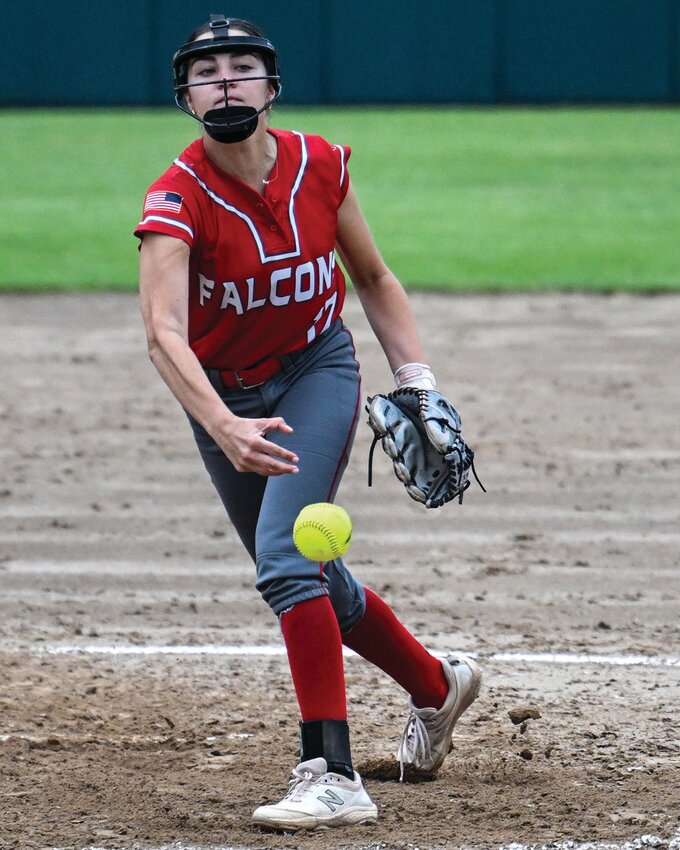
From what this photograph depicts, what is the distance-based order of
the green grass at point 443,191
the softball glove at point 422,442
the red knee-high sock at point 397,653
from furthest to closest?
the green grass at point 443,191 < the red knee-high sock at point 397,653 < the softball glove at point 422,442

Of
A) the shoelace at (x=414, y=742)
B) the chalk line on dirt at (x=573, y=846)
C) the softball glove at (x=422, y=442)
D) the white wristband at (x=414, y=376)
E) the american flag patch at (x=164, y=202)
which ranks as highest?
the american flag patch at (x=164, y=202)

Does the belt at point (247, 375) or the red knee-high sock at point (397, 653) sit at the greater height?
the belt at point (247, 375)

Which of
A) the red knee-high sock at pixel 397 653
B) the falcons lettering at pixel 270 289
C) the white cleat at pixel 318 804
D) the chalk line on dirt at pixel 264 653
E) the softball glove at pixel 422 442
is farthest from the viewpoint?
the chalk line on dirt at pixel 264 653

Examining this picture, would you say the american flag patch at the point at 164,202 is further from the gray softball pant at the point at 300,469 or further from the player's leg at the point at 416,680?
the player's leg at the point at 416,680

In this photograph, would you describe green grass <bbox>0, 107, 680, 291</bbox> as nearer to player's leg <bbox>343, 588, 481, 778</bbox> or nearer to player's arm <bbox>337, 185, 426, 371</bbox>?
player's arm <bbox>337, 185, 426, 371</bbox>

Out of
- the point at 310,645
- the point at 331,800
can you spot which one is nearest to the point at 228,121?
the point at 310,645

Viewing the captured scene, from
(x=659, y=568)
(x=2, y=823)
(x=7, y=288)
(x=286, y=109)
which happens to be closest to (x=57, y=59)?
(x=286, y=109)

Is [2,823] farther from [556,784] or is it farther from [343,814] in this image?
[556,784]

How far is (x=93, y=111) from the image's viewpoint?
26.2m

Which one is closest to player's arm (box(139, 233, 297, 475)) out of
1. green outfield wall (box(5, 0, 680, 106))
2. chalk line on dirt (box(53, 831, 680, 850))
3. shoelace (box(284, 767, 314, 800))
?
shoelace (box(284, 767, 314, 800))

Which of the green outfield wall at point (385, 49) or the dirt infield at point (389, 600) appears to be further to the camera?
the green outfield wall at point (385, 49)

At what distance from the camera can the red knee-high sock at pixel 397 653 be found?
3.70 meters

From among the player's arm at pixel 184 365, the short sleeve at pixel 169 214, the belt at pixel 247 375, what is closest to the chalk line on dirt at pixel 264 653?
the belt at pixel 247 375

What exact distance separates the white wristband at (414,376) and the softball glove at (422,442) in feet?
0.09
